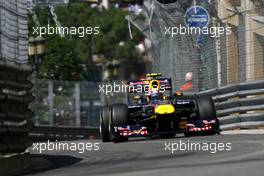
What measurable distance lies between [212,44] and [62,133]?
9.02 metres

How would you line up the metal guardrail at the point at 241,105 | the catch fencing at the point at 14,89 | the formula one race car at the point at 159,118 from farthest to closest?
the metal guardrail at the point at 241,105
the formula one race car at the point at 159,118
the catch fencing at the point at 14,89

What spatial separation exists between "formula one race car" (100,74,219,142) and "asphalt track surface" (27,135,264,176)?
6.33ft

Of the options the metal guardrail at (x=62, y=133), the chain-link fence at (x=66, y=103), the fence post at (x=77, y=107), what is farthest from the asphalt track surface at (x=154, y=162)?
the fence post at (x=77, y=107)

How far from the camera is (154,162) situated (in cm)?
983

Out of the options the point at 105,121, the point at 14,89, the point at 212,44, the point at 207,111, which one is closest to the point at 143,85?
the point at 105,121

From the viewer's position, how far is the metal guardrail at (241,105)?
16.3 metres

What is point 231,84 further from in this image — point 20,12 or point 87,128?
point 87,128

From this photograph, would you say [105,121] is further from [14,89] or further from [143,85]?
[14,89]

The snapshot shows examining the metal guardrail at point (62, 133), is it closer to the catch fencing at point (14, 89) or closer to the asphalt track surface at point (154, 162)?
the asphalt track surface at point (154, 162)

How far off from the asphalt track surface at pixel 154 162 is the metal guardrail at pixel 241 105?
295 cm

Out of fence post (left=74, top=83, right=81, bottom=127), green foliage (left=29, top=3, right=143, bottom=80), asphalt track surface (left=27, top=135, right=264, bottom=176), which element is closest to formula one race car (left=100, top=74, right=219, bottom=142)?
asphalt track surface (left=27, top=135, right=264, bottom=176)

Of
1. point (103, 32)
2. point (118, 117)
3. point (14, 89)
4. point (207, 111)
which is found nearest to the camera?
point (14, 89)

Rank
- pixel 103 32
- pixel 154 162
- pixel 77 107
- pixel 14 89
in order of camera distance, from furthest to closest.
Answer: pixel 103 32 → pixel 77 107 → pixel 14 89 → pixel 154 162

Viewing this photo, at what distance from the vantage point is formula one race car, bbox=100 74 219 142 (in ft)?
50.3
